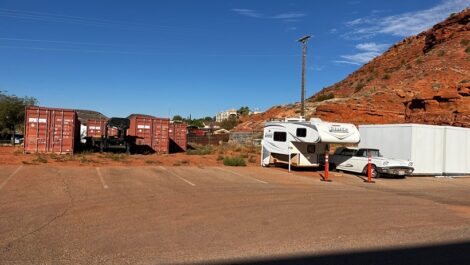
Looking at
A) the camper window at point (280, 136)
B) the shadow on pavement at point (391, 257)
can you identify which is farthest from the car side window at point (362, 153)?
the shadow on pavement at point (391, 257)

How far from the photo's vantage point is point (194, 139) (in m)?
55.9

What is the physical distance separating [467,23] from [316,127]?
52722 millimetres

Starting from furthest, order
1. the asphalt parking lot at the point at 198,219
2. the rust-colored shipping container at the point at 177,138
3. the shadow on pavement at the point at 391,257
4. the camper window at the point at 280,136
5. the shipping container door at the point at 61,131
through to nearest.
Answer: the rust-colored shipping container at the point at 177,138, the shipping container door at the point at 61,131, the camper window at the point at 280,136, the asphalt parking lot at the point at 198,219, the shadow on pavement at the point at 391,257

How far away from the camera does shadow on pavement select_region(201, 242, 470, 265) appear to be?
249 inches

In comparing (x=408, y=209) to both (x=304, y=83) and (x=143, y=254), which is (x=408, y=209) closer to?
(x=143, y=254)

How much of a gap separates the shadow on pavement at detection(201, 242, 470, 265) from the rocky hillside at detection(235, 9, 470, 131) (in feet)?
97.9

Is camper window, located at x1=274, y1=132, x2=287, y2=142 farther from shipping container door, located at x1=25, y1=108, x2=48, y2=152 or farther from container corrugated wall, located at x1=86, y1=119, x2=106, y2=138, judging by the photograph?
container corrugated wall, located at x1=86, y1=119, x2=106, y2=138

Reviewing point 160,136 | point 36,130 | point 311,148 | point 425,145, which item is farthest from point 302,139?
point 36,130

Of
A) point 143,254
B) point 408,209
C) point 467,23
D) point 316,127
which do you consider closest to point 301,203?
point 408,209

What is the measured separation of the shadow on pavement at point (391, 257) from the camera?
6.33 m

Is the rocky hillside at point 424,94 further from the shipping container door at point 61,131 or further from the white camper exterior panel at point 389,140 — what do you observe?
the shipping container door at point 61,131

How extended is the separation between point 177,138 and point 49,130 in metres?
14.1

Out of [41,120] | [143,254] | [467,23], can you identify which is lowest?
[143,254]

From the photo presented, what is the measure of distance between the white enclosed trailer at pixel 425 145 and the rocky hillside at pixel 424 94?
10.0m
